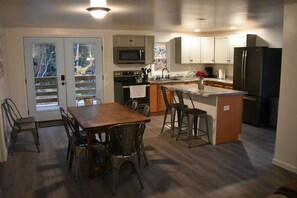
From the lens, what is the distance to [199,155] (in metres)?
4.23

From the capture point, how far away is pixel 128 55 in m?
6.86

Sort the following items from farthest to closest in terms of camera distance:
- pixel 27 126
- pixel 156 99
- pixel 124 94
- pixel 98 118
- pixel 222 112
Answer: pixel 156 99
pixel 124 94
pixel 222 112
pixel 27 126
pixel 98 118

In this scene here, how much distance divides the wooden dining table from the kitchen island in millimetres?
1485

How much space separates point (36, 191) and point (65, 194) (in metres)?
0.38

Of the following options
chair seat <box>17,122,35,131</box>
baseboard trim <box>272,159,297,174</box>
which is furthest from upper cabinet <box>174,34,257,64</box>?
chair seat <box>17,122,35,131</box>

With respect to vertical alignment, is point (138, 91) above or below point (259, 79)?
below

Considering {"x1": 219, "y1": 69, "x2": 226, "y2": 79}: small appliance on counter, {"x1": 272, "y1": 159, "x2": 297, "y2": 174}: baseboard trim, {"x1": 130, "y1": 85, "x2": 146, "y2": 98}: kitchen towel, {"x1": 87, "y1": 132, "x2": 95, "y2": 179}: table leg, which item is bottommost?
{"x1": 272, "y1": 159, "x2": 297, "y2": 174}: baseboard trim

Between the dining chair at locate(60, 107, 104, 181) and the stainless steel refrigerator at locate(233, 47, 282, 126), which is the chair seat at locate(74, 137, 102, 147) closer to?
the dining chair at locate(60, 107, 104, 181)

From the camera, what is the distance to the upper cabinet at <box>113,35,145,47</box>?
22.2 feet

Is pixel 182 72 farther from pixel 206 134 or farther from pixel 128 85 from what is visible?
pixel 206 134

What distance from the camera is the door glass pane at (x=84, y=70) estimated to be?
21.7 ft

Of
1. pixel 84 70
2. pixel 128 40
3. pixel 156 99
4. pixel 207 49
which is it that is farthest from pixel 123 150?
pixel 207 49

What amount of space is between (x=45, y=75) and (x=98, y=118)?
3446 mm

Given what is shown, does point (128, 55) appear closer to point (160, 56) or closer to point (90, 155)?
point (160, 56)
